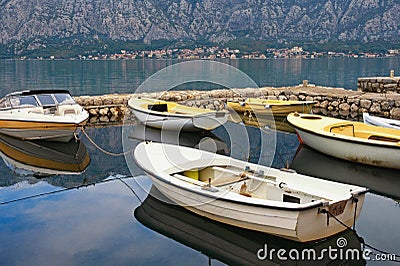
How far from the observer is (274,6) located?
308 feet

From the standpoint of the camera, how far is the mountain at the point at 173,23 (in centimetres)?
9294

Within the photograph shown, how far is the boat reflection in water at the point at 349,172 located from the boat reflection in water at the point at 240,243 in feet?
8.16

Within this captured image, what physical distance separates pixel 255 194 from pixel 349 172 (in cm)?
336

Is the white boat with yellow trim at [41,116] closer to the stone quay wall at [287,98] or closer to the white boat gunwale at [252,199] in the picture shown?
the stone quay wall at [287,98]

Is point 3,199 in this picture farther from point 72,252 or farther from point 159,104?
point 159,104

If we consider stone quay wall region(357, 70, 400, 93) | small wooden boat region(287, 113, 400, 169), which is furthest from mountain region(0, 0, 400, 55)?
small wooden boat region(287, 113, 400, 169)

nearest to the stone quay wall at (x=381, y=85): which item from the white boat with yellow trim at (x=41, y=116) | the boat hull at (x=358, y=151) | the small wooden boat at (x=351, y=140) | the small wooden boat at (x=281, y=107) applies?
the small wooden boat at (x=281, y=107)

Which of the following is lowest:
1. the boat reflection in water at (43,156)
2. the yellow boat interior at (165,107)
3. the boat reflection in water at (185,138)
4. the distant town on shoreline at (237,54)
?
the boat reflection in water at (43,156)

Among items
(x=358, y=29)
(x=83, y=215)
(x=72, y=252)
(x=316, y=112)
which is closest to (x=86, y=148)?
(x=83, y=215)

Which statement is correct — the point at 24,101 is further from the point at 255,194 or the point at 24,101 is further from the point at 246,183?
the point at 255,194

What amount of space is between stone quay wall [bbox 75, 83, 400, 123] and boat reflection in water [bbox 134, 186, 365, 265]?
32.7ft

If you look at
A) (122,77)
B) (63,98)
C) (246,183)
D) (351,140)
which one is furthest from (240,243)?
(122,77)

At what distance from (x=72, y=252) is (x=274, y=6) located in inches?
→ 3679

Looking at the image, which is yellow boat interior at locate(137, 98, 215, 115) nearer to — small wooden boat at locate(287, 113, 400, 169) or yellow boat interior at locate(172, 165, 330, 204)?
small wooden boat at locate(287, 113, 400, 169)
